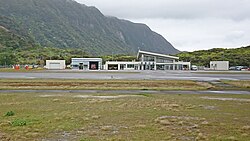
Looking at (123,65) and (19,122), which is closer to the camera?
(19,122)

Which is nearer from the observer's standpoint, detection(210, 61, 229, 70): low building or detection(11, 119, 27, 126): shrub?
detection(11, 119, 27, 126): shrub

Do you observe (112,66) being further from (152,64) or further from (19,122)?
(19,122)

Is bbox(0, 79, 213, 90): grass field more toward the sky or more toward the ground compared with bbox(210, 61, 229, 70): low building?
more toward the ground

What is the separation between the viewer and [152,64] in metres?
109

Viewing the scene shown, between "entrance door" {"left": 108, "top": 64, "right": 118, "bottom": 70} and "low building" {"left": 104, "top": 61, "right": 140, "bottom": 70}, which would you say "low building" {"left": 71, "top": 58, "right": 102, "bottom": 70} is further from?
"entrance door" {"left": 108, "top": 64, "right": 118, "bottom": 70}

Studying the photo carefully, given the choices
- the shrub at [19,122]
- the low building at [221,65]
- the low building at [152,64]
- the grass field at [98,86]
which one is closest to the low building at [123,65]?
the low building at [152,64]

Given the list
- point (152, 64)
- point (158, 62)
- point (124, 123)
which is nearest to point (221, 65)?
point (158, 62)

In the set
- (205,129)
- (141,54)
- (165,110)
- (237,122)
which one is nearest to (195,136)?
(205,129)

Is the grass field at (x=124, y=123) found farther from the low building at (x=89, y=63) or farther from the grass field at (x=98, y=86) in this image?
the low building at (x=89, y=63)

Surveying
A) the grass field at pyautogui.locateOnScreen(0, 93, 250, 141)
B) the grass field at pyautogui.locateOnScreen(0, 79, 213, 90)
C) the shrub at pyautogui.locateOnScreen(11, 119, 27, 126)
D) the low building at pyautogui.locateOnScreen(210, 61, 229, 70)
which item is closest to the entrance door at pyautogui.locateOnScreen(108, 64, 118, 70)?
the low building at pyautogui.locateOnScreen(210, 61, 229, 70)

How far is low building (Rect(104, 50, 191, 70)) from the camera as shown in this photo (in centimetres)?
10950

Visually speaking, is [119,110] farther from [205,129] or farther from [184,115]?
[205,129]

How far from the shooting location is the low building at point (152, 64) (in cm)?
10950

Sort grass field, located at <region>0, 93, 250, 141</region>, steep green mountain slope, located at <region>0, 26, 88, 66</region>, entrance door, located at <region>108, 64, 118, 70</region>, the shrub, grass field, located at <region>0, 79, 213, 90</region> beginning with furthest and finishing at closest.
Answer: steep green mountain slope, located at <region>0, 26, 88, 66</region>, entrance door, located at <region>108, 64, 118, 70</region>, grass field, located at <region>0, 79, 213, 90</region>, the shrub, grass field, located at <region>0, 93, 250, 141</region>
